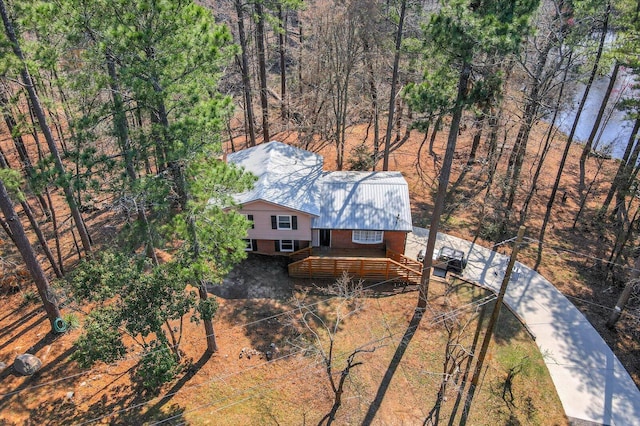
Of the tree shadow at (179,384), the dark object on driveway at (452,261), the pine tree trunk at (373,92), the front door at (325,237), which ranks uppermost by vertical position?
the pine tree trunk at (373,92)

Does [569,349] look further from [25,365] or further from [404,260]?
[25,365]

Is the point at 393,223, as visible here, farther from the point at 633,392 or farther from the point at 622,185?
the point at 622,185

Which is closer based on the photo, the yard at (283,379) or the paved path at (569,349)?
the yard at (283,379)

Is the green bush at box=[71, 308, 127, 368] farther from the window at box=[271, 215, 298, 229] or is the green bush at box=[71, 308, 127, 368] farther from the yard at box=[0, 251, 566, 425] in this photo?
the window at box=[271, 215, 298, 229]

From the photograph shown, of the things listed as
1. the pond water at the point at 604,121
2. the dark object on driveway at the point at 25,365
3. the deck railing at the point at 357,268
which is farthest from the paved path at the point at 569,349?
the pond water at the point at 604,121

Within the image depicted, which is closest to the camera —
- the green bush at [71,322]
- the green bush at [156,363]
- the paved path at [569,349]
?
the green bush at [156,363]

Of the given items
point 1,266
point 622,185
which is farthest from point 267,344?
point 622,185

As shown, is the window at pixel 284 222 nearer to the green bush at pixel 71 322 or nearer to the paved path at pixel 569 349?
the paved path at pixel 569 349

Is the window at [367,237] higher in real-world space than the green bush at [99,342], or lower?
lower
